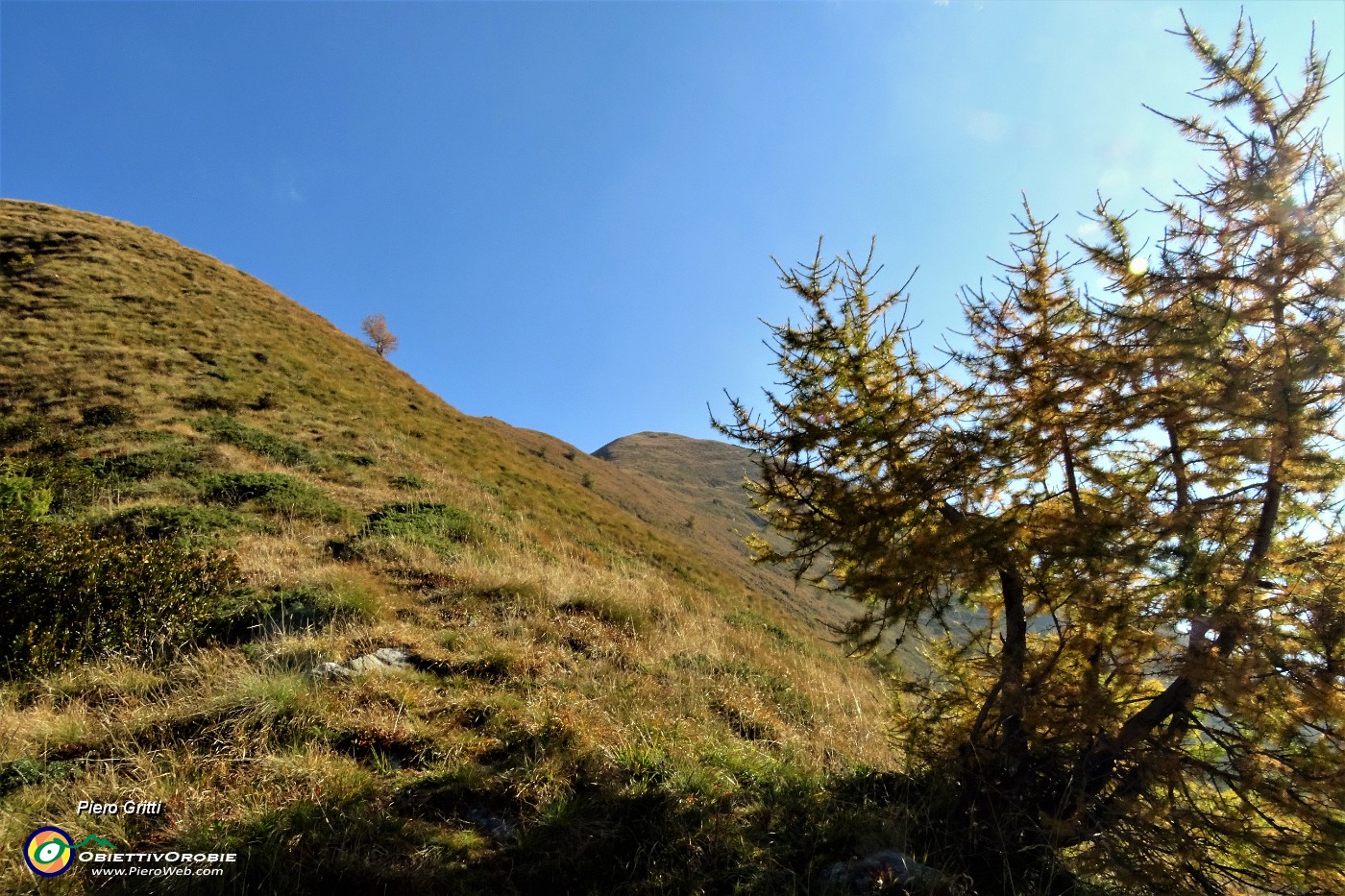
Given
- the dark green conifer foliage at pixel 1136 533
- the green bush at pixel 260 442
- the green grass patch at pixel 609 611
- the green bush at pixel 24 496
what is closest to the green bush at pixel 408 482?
the green bush at pixel 260 442

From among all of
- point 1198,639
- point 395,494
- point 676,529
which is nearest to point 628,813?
point 1198,639

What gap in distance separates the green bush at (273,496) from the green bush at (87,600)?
4317 millimetres

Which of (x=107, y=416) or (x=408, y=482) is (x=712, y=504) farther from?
(x=107, y=416)

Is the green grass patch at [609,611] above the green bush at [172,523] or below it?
below

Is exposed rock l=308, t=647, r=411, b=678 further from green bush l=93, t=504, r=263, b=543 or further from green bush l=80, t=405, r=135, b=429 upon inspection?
green bush l=80, t=405, r=135, b=429

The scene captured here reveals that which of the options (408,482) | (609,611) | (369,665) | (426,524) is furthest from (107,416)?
(609,611)

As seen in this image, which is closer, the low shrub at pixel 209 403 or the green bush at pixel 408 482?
the green bush at pixel 408 482

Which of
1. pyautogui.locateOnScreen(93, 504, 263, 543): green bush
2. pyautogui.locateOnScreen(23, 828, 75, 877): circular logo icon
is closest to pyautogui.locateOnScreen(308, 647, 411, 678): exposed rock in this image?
pyautogui.locateOnScreen(23, 828, 75, 877): circular logo icon

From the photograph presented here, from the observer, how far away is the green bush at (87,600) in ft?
16.5

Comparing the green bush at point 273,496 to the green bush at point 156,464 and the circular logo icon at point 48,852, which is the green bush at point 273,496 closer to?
the green bush at point 156,464

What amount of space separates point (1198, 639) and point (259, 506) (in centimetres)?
1354

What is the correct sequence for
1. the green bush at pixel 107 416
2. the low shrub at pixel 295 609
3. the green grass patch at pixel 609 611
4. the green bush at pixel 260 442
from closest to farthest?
the low shrub at pixel 295 609, the green grass patch at pixel 609 611, the green bush at pixel 107 416, the green bush at pixel 260 442

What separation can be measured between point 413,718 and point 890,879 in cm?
380

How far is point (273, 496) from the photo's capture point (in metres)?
11.2
